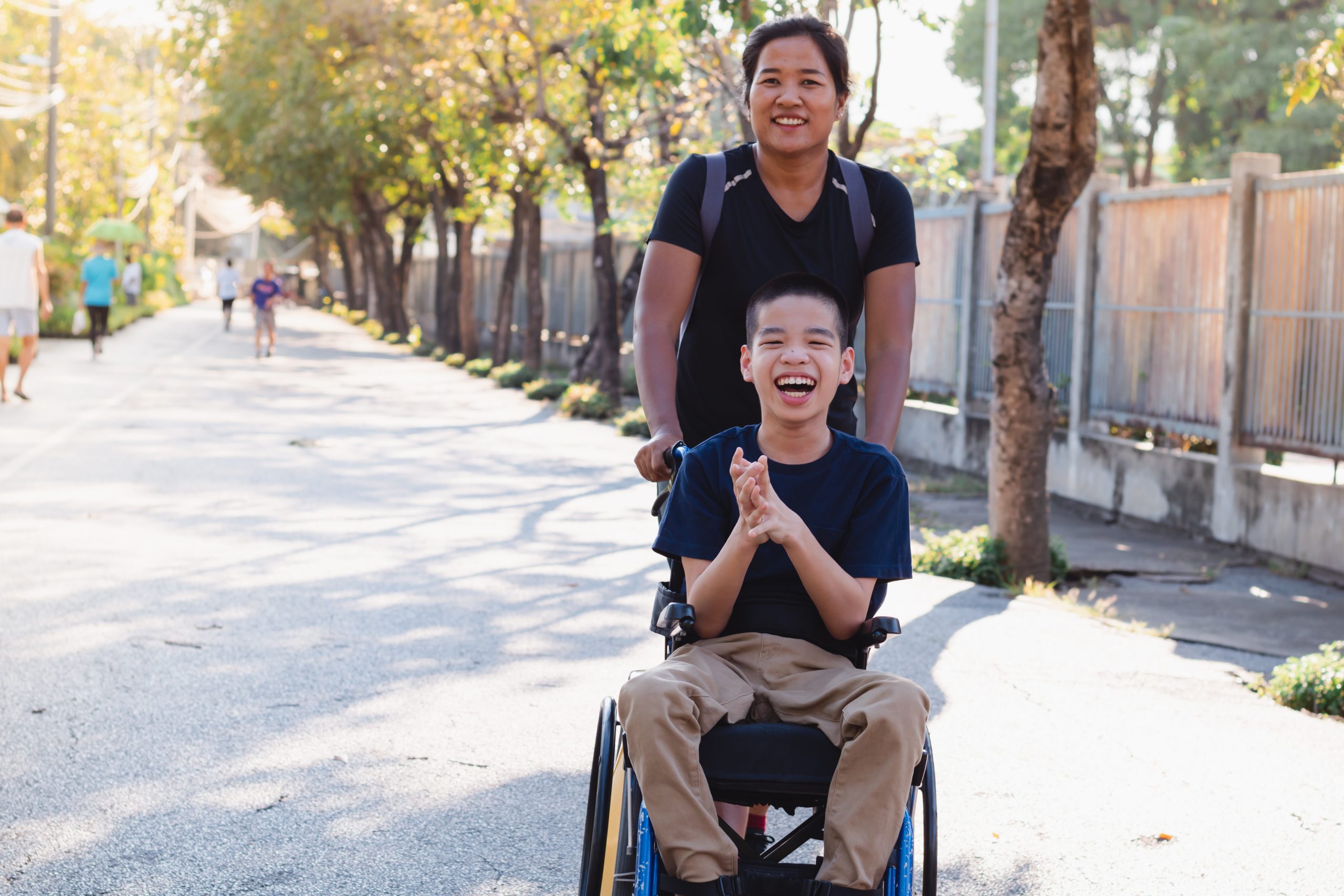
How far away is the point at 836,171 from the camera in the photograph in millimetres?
3736

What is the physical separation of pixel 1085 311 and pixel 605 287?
10.8 m

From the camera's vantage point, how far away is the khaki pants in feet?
9.36

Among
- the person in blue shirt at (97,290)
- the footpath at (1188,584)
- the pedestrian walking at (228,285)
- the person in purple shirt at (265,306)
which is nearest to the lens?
the footpath at (1188,584)

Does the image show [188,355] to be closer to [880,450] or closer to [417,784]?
[417,784]

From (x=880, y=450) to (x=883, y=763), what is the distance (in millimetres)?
700

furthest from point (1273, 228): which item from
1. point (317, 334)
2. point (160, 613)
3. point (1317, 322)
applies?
point (317, 334)

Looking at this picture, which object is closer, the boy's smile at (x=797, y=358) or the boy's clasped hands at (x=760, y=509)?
the boy's clasped hands at (x=760, y=509)

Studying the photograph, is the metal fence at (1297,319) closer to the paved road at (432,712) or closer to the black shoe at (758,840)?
the paved road at (432,712)

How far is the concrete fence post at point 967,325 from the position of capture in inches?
599

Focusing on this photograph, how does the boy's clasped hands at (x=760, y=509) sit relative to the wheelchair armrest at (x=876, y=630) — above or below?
above

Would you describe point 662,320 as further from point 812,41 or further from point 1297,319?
point 1297,319

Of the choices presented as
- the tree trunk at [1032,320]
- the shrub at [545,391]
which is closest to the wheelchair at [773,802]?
the tree trunk at [1032,320]

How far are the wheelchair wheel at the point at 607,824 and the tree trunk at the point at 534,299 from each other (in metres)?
23.1

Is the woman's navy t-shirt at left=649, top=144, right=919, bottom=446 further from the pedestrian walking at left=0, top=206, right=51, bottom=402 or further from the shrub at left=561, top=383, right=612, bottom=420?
the shrub at left=561, top=383, right=612, bottom=420
